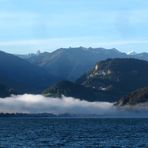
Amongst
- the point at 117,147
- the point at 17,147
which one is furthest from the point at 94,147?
the point at 17,147

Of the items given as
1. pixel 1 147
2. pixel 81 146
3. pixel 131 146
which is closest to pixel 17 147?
pixel 1 147

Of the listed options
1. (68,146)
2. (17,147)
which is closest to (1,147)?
(17,147)

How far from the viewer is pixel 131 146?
140500mm

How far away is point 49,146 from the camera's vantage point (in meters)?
142

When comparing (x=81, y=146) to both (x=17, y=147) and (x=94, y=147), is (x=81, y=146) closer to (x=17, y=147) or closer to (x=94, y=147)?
(x=94, y=147)

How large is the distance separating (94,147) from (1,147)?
2010 cm

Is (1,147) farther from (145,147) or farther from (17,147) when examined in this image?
(145,147)

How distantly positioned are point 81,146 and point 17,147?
1457cm

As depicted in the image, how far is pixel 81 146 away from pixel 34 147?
36.6ft

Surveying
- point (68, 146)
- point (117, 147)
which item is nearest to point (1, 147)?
point (68, 146)

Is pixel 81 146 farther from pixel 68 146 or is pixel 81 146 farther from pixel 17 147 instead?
pixel 17 147

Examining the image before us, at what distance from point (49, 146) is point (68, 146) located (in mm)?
4195

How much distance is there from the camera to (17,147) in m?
140

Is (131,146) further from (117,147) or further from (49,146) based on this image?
(49,146)
